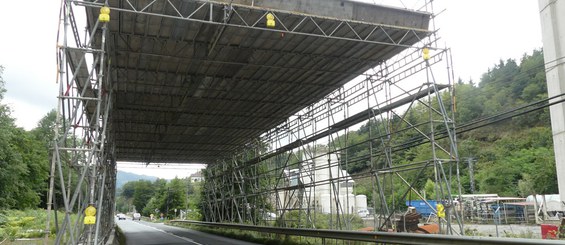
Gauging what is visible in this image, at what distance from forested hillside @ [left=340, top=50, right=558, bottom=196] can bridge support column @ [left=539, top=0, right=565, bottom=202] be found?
29.5 meters

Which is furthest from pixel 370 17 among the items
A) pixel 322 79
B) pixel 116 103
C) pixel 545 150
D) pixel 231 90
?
pixel 545 150

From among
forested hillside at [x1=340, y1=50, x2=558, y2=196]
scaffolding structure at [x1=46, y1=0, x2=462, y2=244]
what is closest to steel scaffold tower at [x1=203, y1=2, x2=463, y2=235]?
scaffolding structure at [x1=46, y1=0, x2=462, y2=244]

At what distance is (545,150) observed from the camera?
65812 mm

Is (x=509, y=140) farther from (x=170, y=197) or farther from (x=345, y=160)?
(x=345, y=160)

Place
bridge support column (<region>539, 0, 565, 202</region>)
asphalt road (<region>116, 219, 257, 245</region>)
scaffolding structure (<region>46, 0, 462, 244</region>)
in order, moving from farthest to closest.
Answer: bridge support column (<region>539, 0, 565, 202</region>) → asphalt road (<region>116, 219, 257, 245</region>) → scaffolding structure (<region>46, 0, 462, 244</region>)

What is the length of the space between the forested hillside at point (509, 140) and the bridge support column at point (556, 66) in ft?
96.8

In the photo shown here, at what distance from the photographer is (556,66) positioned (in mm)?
25891

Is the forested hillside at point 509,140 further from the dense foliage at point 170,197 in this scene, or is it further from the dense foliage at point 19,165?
the dense foliage at point 19,165

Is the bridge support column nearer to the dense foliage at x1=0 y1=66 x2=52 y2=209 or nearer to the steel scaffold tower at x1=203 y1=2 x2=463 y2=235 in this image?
the steel scaffold tower at x1=203 y1=2 x2=463 y2=235

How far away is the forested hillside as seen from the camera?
202 ft

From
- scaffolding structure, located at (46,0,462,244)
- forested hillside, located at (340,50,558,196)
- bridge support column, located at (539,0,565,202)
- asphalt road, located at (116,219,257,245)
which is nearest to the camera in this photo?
scaffolding structure, located at (46,0,462,244)

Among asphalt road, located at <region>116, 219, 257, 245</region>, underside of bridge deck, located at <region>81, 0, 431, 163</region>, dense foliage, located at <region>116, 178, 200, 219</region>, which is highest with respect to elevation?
underside of bridge deck, located at <region>81, 0, 431, 163</region>

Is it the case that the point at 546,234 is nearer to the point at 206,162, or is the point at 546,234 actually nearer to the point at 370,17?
the point at 370,17

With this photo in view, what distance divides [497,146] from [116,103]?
245 ft
